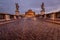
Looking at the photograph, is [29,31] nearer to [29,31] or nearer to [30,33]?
[29,31]

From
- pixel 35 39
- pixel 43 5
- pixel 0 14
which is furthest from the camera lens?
pixel 43 5

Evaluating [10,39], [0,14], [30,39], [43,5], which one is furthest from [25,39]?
[43,5]

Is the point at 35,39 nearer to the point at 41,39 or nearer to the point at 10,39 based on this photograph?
the point at 41,39

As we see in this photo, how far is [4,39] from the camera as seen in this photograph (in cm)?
230

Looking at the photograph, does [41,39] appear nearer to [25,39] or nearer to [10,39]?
[25,39]

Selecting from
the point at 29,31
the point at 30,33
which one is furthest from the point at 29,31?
the point at 30,33

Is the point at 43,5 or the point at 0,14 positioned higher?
the point at 43,5

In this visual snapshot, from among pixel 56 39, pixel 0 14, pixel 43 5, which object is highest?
pixel 43 5

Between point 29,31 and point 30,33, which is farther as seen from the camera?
point 29,31

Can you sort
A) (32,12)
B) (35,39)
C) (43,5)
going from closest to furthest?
(35,39), (43,5), (32,12)

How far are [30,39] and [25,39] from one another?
10cm

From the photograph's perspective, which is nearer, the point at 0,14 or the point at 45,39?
the point at 45,39

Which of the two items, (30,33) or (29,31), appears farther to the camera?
(29,31)

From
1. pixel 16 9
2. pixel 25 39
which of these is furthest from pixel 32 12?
pixel 25 39
